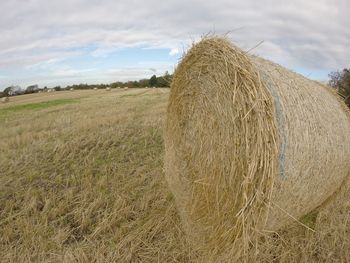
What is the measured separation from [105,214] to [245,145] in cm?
242

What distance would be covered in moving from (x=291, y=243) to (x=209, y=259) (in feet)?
3.48

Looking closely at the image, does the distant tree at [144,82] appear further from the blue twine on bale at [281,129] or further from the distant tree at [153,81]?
the blue twine on bale at [281,129]

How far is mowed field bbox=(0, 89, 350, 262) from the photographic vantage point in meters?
4.20

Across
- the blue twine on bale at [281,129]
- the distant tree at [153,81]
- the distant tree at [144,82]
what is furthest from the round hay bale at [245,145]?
the distant tree at [144,82]

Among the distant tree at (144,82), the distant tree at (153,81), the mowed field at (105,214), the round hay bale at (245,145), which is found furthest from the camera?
the distant tree at (144,82)

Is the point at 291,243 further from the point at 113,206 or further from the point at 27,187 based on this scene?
the point at 27,187

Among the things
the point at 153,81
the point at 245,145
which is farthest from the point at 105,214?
the point at 153,81

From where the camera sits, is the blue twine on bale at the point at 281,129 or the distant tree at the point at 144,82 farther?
the distant tree at the point at 144,82

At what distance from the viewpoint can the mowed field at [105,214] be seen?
4197 mm

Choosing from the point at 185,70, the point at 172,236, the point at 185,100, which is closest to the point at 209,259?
the point at 172,236

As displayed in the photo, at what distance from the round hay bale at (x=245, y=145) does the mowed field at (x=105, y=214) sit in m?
0.36

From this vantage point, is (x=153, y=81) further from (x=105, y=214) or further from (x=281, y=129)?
(x=281, y=129)

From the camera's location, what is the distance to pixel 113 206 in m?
5.19

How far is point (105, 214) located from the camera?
4.95 metres
